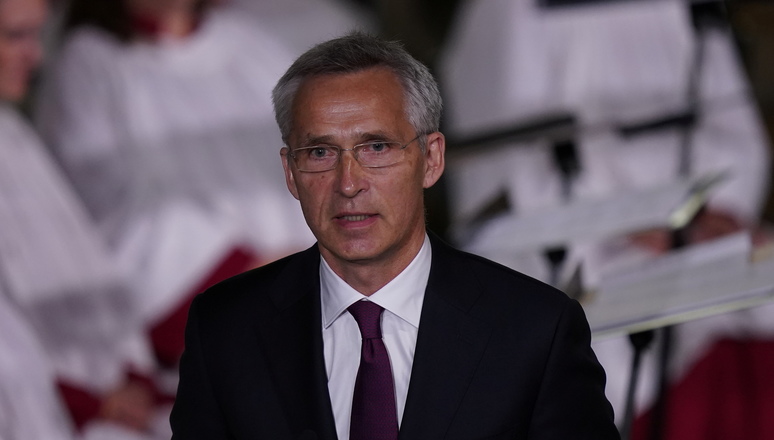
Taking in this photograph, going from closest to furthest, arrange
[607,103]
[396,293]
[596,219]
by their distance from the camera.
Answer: [396,293], [596,219], [607,103]

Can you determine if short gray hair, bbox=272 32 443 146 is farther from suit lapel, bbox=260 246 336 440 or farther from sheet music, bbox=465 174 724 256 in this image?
sheet music, bbox=465 174 724 256

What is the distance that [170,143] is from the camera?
323 cm

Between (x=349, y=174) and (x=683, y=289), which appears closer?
(x=349, y=174)

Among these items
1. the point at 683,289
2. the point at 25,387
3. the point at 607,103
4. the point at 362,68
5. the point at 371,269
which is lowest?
the point at 25,387

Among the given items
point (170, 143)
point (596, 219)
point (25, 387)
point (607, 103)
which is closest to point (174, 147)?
point (170, 143)

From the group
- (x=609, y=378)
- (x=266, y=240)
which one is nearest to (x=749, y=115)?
(x=609, y=378)

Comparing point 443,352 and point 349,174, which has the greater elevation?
point 349,174

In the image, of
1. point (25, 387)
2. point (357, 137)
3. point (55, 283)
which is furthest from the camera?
point (55, 283)

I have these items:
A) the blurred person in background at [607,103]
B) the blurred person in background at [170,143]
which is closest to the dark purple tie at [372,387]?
the blurred person in background at [170,143]

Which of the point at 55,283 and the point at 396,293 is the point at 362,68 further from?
the point at 55,283

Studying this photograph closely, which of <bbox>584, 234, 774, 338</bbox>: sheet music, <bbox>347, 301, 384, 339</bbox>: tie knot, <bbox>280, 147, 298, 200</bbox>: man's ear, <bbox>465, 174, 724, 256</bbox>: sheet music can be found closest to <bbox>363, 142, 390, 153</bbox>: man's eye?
<bbox>280, 147, 298, 200</bbox>: man's ear

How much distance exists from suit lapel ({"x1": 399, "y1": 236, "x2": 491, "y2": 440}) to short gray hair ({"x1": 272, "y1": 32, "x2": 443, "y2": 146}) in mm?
195

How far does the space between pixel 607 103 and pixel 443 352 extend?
2.84m

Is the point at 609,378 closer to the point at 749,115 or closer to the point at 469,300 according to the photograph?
the point at 749,115
